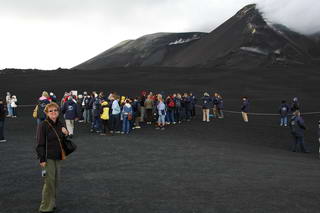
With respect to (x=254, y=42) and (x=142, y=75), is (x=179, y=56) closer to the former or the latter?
(x=254, y=42)

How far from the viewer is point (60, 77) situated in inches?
1988

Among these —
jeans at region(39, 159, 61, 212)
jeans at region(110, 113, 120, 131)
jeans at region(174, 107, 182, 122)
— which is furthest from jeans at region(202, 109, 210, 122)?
jeans at region(39, 159, 61, 212)

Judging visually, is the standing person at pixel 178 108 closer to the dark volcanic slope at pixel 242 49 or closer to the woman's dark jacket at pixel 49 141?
the woman's dark jacket at pixel 49 141

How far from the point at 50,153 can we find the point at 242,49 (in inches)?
2866

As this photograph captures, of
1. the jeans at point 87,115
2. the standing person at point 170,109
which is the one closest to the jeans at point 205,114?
the standing person at point 170,109

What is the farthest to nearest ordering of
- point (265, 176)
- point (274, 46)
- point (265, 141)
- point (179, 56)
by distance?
point (179, 56) → point (274, 46) → point (265, 141) → point (265, 176)

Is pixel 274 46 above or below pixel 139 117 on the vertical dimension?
above

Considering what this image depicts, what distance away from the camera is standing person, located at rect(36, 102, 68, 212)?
598 centimetres

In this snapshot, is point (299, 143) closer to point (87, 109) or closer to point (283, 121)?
point (283, 121)

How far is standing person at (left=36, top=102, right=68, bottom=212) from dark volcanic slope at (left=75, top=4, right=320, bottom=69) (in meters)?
65.9

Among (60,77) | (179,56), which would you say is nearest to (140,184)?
(60,77)

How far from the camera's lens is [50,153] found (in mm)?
6051

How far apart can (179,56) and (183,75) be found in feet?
141

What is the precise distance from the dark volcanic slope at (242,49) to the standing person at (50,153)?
65.9 metres
